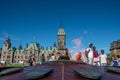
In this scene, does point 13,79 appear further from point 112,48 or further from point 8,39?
point 8,39

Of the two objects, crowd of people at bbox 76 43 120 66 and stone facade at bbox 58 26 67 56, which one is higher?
stone facade at bbox 58 26 67 56

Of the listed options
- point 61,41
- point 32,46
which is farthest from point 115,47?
point 32,46

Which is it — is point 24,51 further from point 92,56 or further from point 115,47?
point 92,56

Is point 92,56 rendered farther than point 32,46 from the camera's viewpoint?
No

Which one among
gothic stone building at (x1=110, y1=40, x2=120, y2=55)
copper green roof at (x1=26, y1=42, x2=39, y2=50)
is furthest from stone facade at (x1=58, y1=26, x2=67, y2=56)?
gothic stone building at (x1=110, y1=40, x2=120, y2=55)

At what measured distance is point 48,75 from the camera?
2.19 m

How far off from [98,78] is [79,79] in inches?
7.3

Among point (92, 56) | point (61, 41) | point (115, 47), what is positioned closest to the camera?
point (92, 56)

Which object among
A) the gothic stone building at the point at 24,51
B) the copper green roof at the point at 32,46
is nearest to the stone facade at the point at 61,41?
the gothic stone building at the point at 24,51

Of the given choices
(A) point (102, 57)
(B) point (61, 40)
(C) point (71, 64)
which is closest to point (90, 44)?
(A) point (102, 57)

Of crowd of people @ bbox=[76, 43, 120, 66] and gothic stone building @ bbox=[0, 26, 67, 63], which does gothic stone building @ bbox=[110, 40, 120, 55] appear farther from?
crowd of people @ bbox=[76, 43, 120, 66]

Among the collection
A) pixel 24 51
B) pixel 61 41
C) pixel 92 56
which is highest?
pixel 61 41

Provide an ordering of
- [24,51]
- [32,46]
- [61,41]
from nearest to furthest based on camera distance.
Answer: [61,41], [32,46], [24,51]

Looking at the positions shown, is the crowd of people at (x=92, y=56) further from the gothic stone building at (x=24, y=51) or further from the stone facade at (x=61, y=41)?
the gothic stone building at (x=24, y=51)
